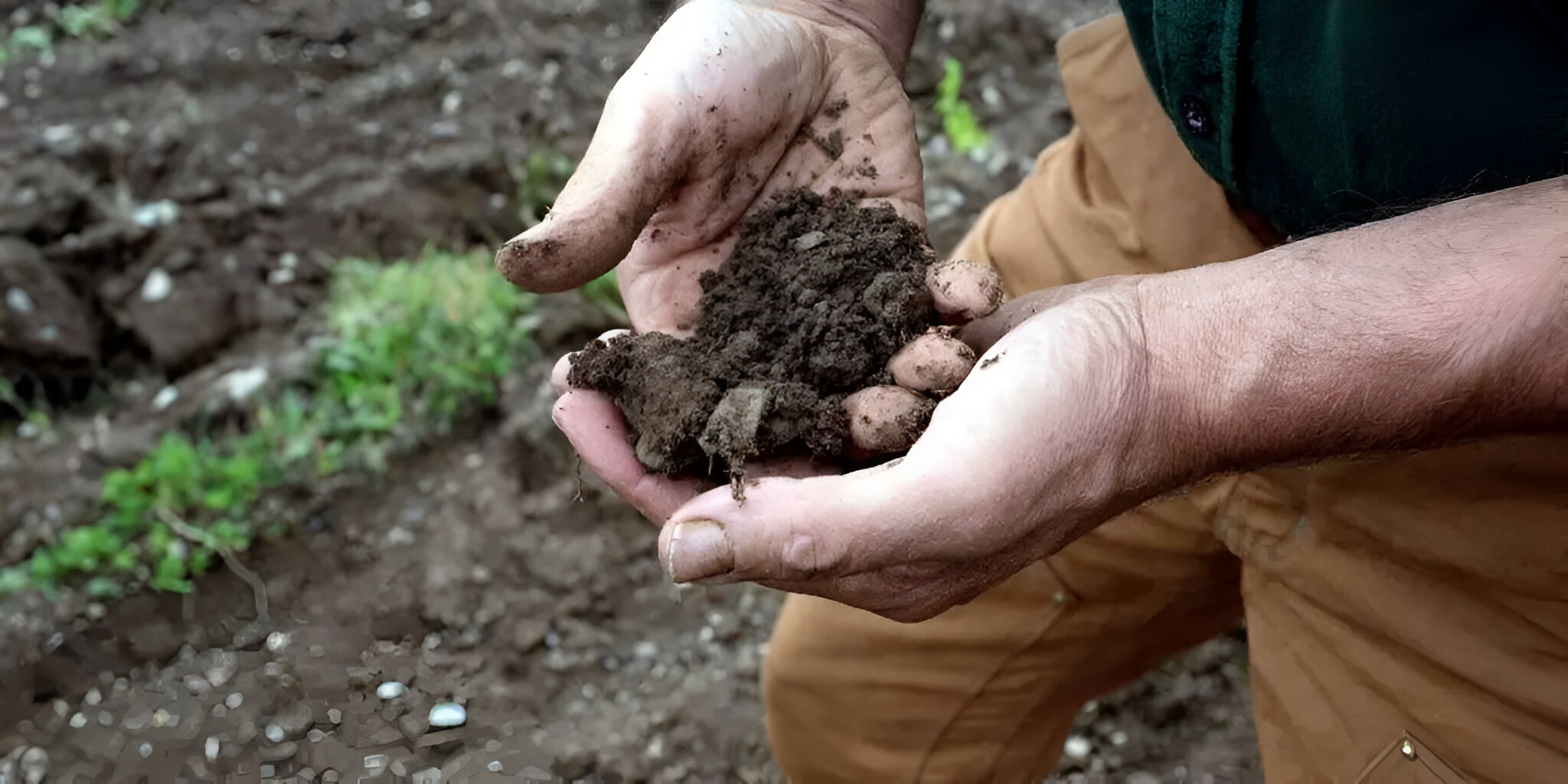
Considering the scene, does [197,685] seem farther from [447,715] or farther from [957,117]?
[957,117]

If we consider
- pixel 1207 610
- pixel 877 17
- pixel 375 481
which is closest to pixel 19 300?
pixel 375 481

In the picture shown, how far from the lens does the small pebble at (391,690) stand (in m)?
2.25

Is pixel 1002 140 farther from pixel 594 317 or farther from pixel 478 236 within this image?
pixel 478 236

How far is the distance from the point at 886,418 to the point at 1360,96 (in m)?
0.64

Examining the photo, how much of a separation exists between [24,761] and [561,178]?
2194 millimetres

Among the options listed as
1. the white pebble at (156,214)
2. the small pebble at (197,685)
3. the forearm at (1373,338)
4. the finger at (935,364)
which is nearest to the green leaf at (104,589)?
the small pebble at (197,685)

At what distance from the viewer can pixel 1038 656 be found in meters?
1.81

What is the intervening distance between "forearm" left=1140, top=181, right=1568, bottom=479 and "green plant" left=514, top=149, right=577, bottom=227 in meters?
2.66

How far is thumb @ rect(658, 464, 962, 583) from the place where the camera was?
3.58ft

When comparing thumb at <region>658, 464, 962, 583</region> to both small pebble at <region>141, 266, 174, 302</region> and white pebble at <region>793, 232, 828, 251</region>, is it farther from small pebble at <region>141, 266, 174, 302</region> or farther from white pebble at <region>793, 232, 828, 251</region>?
small pebble at <region>141, 266, 174, 302</region>

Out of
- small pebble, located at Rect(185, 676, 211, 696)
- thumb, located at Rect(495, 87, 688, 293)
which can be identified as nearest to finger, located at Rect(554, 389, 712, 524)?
thumb, located at Rect(495, 87, 688, 293)

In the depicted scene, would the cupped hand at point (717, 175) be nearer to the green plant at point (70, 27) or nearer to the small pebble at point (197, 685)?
the small pebble at point (197, 685)

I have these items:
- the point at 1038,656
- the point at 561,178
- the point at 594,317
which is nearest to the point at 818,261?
the point at 1038,656

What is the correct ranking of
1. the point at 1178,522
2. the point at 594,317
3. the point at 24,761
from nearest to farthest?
the point at 1178,522, the point at 24,761, the point at 594,317
